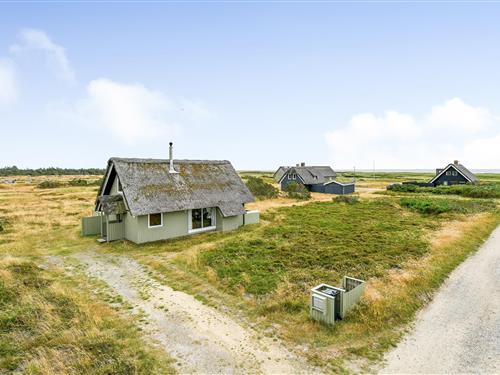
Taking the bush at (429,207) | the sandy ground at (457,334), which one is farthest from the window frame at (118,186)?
the bush at (429,207)

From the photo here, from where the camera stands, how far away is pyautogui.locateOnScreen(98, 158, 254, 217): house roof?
19.5 meters

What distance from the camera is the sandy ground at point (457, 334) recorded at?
7.47 metres

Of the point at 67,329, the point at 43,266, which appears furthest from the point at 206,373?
the point at 43,266

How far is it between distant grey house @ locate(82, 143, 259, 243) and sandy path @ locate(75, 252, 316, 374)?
6.98 meters

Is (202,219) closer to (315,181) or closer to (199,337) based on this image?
(199,337)

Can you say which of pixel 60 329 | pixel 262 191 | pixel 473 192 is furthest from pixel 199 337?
pixel 473 192

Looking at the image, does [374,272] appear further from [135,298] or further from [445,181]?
[445,181]

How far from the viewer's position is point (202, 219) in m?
22.8

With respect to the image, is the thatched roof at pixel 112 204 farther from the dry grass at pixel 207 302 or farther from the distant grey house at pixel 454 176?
the distant grey house at pixel 454 176

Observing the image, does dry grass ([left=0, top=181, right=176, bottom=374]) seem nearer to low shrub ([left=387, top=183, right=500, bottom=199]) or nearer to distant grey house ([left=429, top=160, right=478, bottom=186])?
low shrub ([left=387, top=183, right=500, bottom=199])

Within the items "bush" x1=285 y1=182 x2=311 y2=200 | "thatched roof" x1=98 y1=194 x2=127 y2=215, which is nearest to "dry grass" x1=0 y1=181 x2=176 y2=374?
"thatched roof" x1=98 y1=194 x2=127 y2=215

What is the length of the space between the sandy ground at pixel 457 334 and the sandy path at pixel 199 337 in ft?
9.50

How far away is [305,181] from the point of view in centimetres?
5912

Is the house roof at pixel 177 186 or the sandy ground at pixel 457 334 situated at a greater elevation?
the house roof at pixel 177 186
